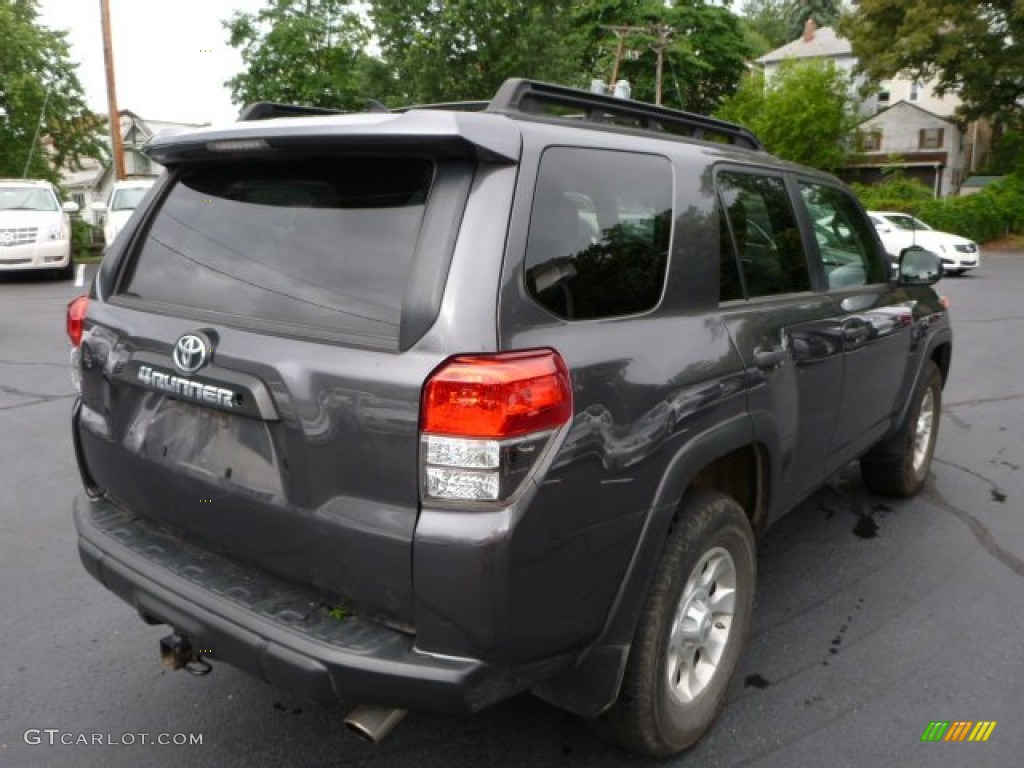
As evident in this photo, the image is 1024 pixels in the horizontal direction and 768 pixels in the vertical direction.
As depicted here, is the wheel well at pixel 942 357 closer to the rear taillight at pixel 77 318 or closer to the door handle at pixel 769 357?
the door handle at pixel 769 357

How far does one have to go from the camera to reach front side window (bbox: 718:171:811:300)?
2.90m

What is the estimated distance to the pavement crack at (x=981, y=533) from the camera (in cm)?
396

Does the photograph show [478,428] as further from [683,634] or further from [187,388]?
[683,634]

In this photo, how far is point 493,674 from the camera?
1977mm

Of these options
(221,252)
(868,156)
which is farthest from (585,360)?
(868,156)

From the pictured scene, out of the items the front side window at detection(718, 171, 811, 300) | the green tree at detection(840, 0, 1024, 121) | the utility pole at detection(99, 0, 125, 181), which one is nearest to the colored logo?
the front side window at detection(718, 171, 811, 300)

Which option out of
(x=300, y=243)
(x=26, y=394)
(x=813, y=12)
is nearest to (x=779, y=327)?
(x=300, y=243)

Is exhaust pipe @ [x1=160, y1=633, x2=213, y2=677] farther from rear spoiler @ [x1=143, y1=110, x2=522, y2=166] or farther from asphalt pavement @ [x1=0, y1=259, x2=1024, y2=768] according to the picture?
rear spoiler @ [x1=143, y1=110, x2=522, y2=166]

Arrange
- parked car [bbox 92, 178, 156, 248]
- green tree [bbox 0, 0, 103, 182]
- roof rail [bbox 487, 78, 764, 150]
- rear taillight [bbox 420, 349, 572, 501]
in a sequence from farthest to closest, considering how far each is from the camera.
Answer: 1. green tree [bbox 0, 0, 103, 182]
2. parked car [bbox 92, 178, 156, 248]
3. roof rail [bbox 487, 78, 764, 150]
4. rear taillight [bbox 420, 349, 572, 501]

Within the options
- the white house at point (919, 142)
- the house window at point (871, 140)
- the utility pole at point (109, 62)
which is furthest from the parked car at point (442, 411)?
the white house at point (919, 142)

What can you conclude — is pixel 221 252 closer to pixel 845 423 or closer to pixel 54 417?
pixel 845 423

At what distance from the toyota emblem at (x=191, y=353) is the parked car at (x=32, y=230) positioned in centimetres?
1473

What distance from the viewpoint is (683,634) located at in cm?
252

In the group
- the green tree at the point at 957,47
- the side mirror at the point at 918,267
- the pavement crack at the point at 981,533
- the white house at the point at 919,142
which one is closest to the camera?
the pavement crack at the point at 981,533
